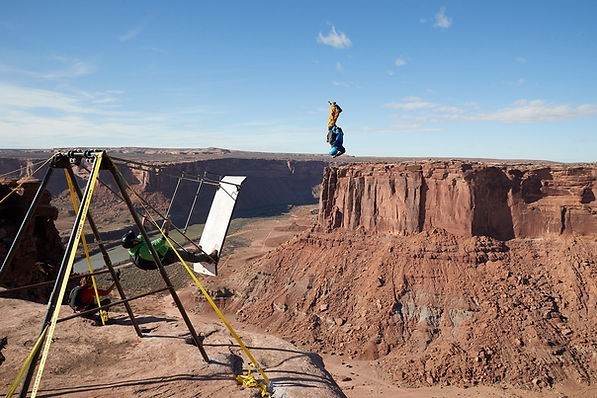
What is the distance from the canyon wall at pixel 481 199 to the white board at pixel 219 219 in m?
27.4

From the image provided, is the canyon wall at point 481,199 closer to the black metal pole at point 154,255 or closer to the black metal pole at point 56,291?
the black metal pole at point 154,255

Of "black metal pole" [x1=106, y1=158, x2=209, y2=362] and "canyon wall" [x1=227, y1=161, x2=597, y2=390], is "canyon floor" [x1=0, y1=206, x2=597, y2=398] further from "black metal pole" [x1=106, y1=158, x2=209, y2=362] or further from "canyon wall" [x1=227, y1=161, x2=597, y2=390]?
"canyon wall" [x1=227, y1=161, x2=597, y2=390]

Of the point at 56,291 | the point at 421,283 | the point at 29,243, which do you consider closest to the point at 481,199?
the point at 421,283

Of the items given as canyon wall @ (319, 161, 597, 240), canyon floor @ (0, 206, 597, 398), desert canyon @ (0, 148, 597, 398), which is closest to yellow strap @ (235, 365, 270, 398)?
canyon floor @ (0, 206, 597, 398)

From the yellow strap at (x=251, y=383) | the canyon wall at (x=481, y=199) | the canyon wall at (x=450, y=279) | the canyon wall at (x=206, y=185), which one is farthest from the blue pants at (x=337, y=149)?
the canyon wall at (x=206, y=185)

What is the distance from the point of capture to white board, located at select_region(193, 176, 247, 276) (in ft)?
30.2

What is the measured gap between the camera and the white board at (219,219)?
922 cm

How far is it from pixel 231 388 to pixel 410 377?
A: 2111 centimetres

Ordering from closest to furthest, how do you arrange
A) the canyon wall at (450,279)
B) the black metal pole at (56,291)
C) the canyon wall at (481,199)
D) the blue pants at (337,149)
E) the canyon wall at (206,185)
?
the black metal pole at (56,291), the blue pants at (337,149), the canyon wall at (450,279), the canyon wall at (481,199), the canyon wall at (206,185)

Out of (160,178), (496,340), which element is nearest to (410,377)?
(496,340)

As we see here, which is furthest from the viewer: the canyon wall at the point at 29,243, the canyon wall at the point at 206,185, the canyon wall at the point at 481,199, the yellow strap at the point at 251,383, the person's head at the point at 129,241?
the canyon wall at the point at 206,185

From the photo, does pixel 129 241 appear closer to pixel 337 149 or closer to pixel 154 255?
pixel 154 255

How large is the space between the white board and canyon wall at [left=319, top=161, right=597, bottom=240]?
1079 inches

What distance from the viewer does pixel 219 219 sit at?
9.48 m
